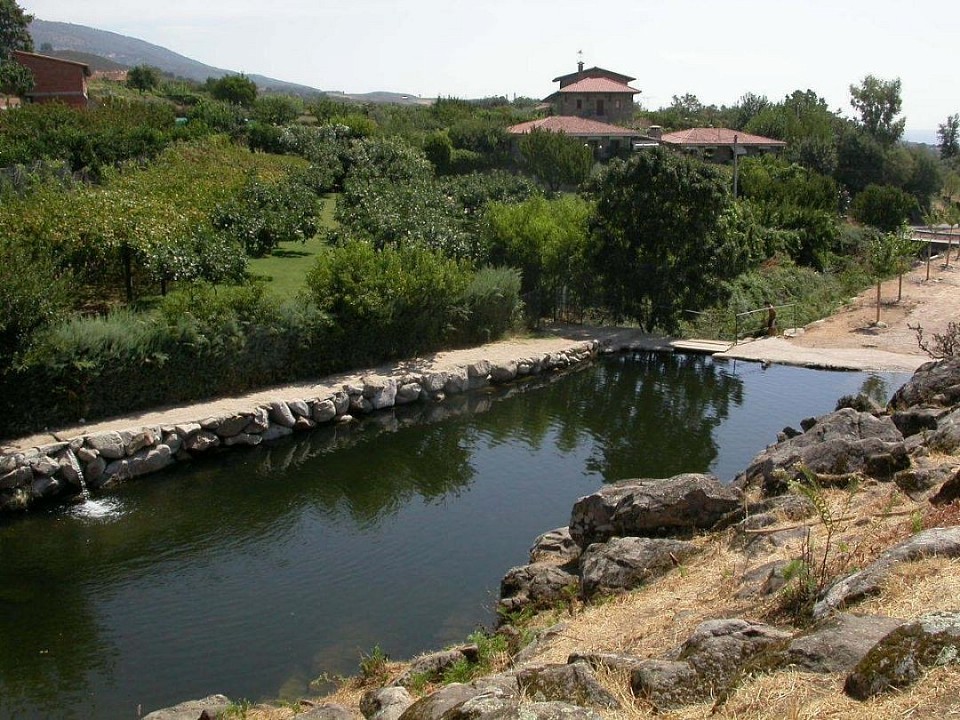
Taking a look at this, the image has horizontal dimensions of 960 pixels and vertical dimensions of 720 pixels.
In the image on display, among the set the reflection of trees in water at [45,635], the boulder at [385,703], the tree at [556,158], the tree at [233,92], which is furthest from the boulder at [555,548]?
the tree at [233,92]

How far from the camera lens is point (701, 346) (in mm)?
32438

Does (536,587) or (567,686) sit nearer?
(567,686)

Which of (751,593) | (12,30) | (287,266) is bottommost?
(751,593)

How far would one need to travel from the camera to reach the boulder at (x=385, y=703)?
1039cm

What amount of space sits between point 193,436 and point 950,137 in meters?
111

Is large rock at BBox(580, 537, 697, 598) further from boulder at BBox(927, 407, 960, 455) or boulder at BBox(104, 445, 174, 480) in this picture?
boulder at BBox(104, 445, 174, 480)

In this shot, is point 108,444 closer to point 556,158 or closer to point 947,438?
point 947,438

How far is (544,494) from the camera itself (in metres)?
20.5

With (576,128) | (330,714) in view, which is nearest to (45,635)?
(330,714)

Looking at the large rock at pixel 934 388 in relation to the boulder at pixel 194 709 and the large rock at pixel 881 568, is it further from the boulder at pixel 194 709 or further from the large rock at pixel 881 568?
the boulder at pixel 194 709

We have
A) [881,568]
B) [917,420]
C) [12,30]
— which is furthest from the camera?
[12,30]

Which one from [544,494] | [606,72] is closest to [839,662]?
[544,494]

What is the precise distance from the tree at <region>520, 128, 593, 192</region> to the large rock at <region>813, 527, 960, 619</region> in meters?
50.8

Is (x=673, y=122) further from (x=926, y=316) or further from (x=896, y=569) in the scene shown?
(x=896, y=569)
